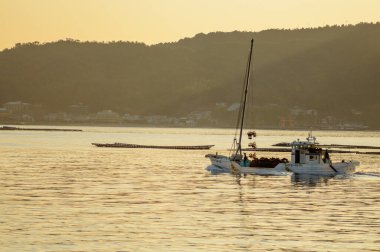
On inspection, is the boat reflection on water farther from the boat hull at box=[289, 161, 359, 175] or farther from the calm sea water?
the boat hull at box=[289, 161, 359, 175]

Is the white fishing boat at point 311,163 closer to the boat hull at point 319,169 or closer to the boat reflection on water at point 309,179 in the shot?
the boat hull at point 319,169

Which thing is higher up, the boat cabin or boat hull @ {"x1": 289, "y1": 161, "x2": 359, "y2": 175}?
the boat cabin

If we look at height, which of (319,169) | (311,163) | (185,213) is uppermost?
(311,163)

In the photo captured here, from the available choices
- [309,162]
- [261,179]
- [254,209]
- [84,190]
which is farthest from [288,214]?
[309,162]

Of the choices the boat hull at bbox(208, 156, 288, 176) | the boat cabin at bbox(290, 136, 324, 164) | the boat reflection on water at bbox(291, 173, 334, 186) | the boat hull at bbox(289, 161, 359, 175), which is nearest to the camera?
the boat reflection on water at bbox(291, 173, 334, 186)

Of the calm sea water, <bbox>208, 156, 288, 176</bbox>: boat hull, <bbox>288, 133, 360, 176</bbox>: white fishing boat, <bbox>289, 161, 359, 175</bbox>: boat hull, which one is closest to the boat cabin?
<bbox>288, 133, 360, 176</bbox>: white fishing boat

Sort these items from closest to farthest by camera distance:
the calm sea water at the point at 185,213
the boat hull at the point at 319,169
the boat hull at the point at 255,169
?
the calm sea water at the point at 185,213 → the boat hull at the point at 319,169 → the boat hull at the point at 255,169

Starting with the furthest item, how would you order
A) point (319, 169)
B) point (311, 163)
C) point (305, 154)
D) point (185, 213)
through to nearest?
point (305, 154) → point (311, 163) → point (319, 169) → point (185, 213)

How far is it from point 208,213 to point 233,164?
4841 centimetres

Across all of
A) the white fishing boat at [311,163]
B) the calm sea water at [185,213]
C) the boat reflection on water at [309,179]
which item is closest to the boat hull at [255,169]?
the white fishing boat at [311,163]

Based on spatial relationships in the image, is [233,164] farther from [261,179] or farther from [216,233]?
[216,233]

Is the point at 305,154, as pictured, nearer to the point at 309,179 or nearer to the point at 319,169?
the point at 319,169

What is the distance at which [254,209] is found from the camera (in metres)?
62.1

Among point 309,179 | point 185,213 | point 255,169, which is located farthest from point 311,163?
point 185,213
